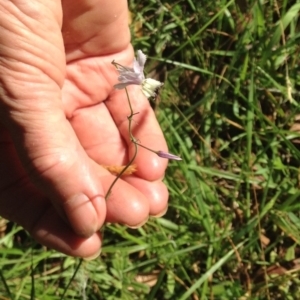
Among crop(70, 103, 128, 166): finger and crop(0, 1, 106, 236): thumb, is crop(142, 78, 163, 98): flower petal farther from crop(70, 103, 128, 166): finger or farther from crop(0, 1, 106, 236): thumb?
crop(70, 103, 128, 166): finger

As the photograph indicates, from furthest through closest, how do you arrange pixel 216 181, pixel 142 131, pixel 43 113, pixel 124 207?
pixel 216 181, pixel 142 131, pixel 124 207, pixel 43 113

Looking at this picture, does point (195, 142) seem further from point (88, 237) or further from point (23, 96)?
point (23, 96)

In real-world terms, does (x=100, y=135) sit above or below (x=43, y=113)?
below

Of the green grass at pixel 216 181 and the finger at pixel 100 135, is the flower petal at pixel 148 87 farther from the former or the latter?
the green grass at pixel 216 181

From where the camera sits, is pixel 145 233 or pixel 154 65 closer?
pixel 145 233

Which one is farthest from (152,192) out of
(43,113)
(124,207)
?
(43,113)

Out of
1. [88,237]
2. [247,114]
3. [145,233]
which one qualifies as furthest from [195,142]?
[88,237]

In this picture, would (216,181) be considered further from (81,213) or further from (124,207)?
(81,213)
